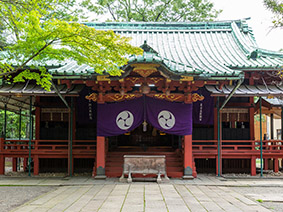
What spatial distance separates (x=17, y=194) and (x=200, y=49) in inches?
421

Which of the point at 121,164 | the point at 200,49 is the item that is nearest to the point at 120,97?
the point at 121,164

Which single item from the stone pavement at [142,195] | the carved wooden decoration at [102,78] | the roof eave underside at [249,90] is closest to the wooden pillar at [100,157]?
the stone pavement at [142,195]

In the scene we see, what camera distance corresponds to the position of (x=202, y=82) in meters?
11.5

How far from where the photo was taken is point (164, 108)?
1188 centimetres

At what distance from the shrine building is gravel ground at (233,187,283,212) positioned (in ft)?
7.62

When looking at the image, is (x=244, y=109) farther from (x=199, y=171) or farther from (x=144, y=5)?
(x=144, y=5)

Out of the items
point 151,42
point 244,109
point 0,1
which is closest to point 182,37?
point 151,42

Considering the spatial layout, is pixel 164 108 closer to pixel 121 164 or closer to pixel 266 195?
pixel 121 164

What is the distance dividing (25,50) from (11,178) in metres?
6.68

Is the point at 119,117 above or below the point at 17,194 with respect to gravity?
above

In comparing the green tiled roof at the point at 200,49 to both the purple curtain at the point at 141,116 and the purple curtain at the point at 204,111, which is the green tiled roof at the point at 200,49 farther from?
the purple curtain at the point at 141,116

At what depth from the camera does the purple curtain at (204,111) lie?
520 inches

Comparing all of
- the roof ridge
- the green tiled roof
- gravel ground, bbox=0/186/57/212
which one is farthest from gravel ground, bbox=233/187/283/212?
the roof ridge

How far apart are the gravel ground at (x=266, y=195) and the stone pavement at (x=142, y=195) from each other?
25 centimetres
